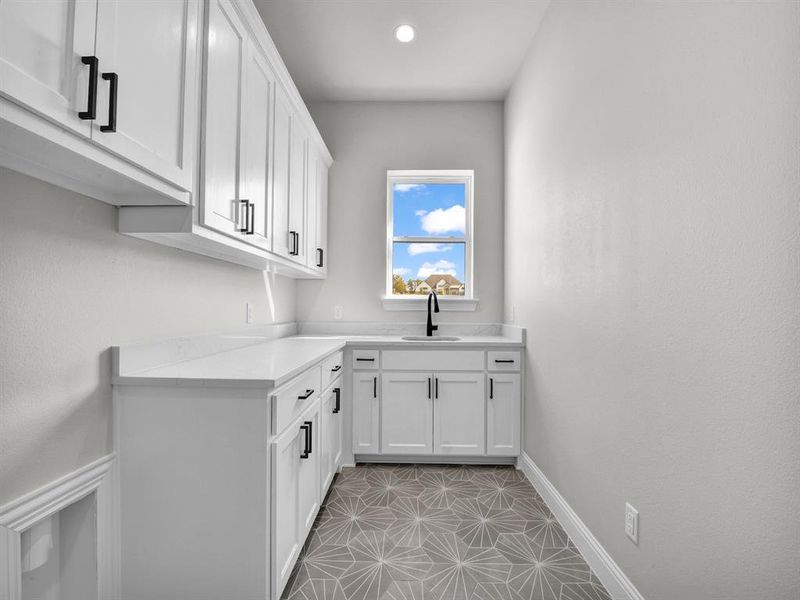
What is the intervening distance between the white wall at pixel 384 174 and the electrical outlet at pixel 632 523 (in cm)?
209

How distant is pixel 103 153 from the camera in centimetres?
98

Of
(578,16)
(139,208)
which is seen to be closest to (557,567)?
(139,208)

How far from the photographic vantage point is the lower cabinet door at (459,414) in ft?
9.48

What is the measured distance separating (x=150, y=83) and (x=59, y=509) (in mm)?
1215

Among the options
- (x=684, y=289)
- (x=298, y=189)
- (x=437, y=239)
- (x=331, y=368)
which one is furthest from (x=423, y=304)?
(x=684, y=289)

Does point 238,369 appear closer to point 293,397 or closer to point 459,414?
point 293,397

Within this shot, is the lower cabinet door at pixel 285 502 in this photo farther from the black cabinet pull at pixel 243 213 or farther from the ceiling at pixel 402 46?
the ceiling at pixel 402 46

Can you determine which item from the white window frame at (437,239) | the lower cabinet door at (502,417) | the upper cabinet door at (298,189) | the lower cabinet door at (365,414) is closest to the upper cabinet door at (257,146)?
the upper cabinet door at (298,189)

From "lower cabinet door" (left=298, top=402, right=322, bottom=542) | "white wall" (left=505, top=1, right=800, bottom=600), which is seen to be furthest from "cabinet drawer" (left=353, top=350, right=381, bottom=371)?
"white wall" (left=505, top=1, right=800, bottom=600)

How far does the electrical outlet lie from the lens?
1.45 meters

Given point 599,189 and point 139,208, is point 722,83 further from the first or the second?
point 139,208

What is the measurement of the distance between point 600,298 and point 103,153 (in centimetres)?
174

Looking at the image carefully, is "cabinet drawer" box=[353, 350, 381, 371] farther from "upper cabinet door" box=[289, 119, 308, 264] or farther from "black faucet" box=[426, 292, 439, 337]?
"upper cabinet door" box=[289, 119, 308, 264]

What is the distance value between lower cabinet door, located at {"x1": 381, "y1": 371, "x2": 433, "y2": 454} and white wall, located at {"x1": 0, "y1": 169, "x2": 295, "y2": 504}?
5.24 feet
